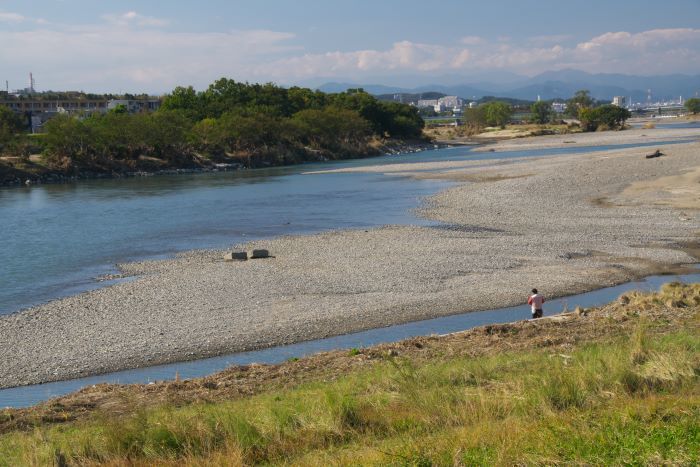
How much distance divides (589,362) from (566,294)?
491 inches

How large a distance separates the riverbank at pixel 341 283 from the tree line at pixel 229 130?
60460mm

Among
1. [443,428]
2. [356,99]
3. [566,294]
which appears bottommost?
[566,294]

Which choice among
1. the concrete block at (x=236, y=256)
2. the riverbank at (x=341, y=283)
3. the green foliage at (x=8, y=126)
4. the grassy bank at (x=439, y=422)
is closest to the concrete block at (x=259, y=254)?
the concrete block at (x=236, y=256)

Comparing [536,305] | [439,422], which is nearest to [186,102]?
[536,305]

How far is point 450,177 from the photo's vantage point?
6662 centimetres

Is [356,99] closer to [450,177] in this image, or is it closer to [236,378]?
[450,177]

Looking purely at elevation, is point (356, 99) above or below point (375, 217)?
above

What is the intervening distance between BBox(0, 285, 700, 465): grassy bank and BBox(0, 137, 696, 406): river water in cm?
651

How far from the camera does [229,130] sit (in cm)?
10294

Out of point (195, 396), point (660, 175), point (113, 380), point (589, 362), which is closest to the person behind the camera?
point (589, 362)

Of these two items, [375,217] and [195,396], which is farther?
[375,217]

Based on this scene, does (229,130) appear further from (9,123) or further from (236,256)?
(236,256)

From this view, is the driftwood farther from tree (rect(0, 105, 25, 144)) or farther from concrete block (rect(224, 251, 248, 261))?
tree (rect(0, 105, 25, 144))

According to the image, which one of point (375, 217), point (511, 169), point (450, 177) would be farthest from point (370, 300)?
point (511, 169)
